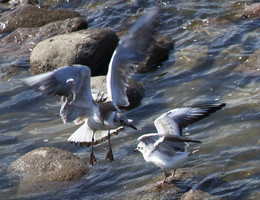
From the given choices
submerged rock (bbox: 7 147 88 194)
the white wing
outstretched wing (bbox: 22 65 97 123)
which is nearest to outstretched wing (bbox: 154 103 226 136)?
the white wing

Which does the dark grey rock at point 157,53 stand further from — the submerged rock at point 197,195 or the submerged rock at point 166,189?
the submerged rock at point 197,195

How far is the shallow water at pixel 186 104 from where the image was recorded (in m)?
6.73

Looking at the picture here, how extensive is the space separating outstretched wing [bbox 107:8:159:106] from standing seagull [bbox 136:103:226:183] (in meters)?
0.92

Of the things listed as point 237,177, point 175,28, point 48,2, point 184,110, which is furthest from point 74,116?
point 48,2

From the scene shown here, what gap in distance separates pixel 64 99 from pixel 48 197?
4.39ft

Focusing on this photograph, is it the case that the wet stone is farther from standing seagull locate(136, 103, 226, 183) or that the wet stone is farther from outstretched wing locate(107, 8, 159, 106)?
standing seagull locate(136, 103, 226, 183)

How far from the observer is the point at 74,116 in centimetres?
718

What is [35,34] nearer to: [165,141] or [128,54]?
[128,54]

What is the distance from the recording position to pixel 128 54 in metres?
7.00

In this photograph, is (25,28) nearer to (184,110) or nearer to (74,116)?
(74,116)

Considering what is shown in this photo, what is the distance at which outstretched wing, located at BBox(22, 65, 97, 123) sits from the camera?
6.37 metres

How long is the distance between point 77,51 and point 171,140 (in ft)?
13.8

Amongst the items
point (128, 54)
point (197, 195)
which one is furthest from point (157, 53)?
point (197, 195)

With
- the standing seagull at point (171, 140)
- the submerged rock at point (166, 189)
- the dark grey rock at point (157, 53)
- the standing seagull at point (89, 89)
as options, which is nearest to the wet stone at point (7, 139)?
the standing seagull at point (89, 89)
